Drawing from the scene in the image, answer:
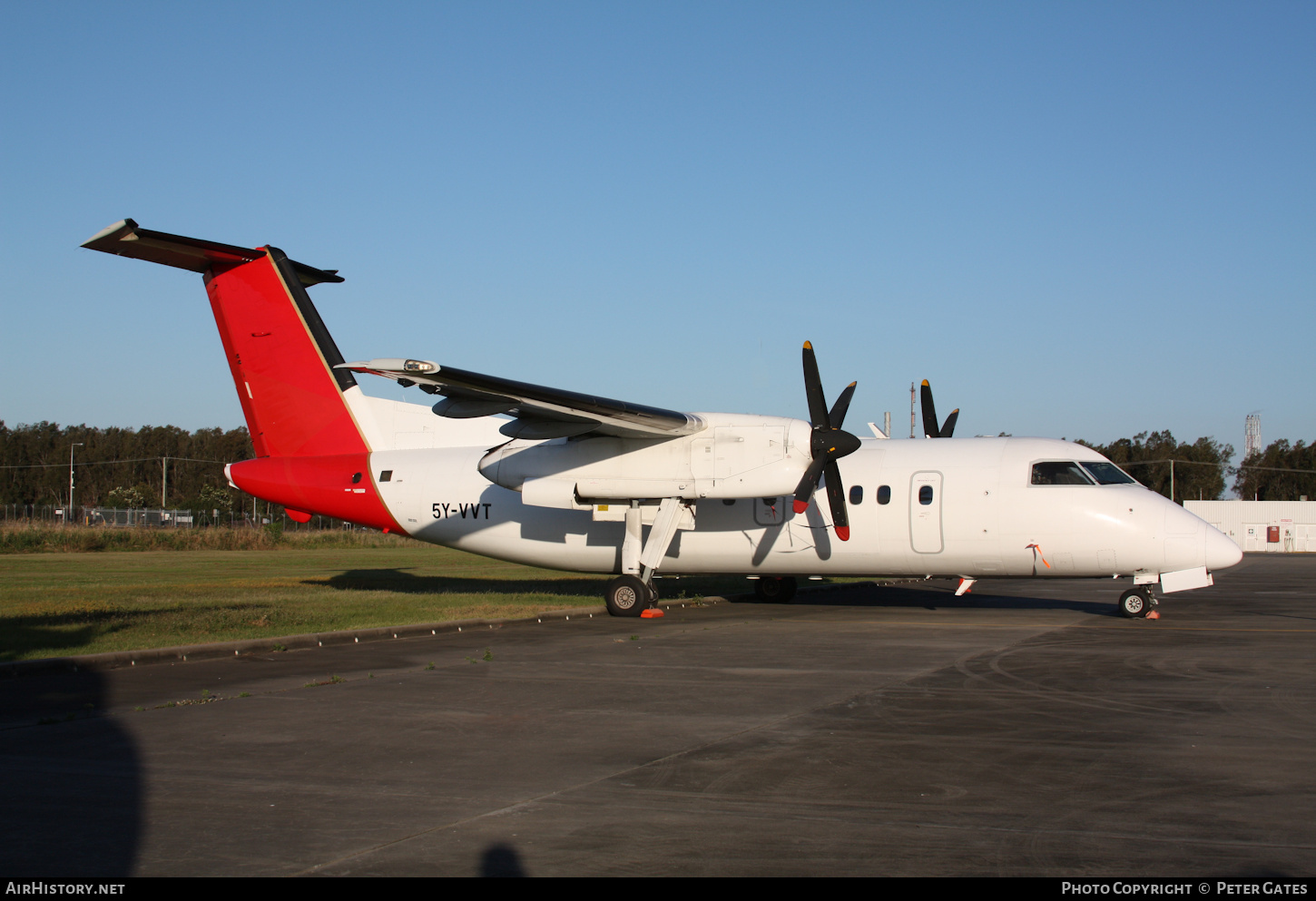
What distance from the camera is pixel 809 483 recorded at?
1814 cm

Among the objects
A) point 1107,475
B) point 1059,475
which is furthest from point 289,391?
point 1107,475

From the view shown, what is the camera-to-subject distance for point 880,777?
694 cm

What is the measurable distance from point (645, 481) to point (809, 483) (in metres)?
3.17

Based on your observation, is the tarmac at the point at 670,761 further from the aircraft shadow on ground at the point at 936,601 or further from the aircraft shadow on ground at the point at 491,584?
the aircraft shadow on ground at the point at 491,584

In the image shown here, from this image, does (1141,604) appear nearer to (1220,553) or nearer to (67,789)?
(1220,553)

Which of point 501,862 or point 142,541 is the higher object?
point 142,541

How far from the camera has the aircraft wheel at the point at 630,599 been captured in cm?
1928

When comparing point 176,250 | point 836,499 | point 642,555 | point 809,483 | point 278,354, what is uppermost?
point 176,250

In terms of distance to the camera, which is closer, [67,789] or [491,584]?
[67,789]

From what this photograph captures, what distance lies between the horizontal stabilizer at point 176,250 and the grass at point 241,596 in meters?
6.85

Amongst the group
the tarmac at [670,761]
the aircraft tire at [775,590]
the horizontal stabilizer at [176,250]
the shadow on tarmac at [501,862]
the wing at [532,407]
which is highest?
the horizontal stabilizer at [176,250]

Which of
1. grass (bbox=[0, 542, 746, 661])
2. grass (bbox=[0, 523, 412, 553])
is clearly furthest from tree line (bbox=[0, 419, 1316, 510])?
grass (bbox=[0, 542, 746, 661])

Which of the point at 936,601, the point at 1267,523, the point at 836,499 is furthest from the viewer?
the point at 1267,523

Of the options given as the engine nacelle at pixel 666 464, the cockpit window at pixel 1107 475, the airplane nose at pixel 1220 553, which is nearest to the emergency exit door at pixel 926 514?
the engine nacelle at pixel 666 464
